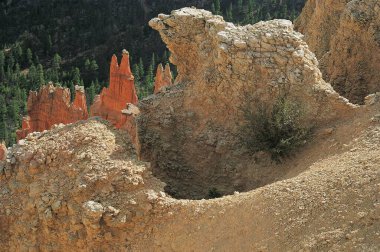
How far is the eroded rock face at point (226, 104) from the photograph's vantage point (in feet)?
33.7

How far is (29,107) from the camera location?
27312 mm

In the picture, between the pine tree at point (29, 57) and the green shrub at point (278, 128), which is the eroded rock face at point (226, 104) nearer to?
the green shrub at point (278, 128)

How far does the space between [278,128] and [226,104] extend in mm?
1590

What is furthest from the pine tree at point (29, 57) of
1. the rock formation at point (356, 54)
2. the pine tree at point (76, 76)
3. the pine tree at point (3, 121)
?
the rock formation at point (356, 54)

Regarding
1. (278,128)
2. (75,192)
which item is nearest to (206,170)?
(278,128)

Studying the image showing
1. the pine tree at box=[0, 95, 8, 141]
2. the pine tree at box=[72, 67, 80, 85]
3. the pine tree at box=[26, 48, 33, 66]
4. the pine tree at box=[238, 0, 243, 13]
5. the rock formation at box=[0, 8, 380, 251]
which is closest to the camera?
the rock formation at box=[0, 8, 380, 251]

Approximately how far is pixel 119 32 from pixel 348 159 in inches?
2575

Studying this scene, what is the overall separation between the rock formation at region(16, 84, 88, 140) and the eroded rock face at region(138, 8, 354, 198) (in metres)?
13.8

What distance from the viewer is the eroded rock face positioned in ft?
33.7

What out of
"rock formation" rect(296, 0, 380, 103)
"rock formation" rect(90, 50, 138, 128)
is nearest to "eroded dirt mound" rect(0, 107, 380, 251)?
"rock formation" rect(296, 0, 380, 103)

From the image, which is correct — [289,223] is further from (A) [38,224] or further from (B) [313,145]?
(A) [38,224]

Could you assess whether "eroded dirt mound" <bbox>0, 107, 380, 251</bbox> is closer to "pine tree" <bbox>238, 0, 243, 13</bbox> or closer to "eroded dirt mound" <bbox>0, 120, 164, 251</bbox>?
"eroded dirt mound" <bbox>0, 120, 164, 251</bbox>

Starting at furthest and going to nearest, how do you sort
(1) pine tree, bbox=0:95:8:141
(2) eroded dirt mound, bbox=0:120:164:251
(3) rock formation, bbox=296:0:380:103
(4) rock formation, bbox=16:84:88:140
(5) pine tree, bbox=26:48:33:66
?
1. (5) pine tree, bbox=26:48:33:66
2. (1) pine tree, bbox=0:95:8:141
3. (4) rock formation, bbox=16:84:88:140
4. (3) rock formation, bbox=296:0:380:103
5. (2) eroded dirt mound, bbox=0:120:164:251

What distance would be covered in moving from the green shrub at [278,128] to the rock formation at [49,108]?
50.9 feet
